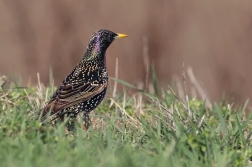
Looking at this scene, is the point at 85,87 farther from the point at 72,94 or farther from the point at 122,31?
the point at 122,31

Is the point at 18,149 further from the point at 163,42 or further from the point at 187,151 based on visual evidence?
the point at 163,42

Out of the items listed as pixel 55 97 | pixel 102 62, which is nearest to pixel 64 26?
pixel 102 62

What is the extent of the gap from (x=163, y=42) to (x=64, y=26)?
194cm

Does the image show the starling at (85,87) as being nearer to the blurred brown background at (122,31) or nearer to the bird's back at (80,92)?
the bird's back at (80,92)

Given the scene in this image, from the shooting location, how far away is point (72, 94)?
714 centimetres

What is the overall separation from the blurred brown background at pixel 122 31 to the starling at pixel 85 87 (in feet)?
17.8

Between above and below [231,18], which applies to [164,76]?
below

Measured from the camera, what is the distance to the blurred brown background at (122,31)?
13398 millimetres

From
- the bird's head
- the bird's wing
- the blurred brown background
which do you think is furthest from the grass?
the blurred brown background

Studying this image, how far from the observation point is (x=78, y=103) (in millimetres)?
7117

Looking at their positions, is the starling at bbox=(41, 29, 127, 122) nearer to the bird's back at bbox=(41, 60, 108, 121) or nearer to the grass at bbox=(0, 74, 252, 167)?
the bird's back at bbox=(41, 60, 108, 121)

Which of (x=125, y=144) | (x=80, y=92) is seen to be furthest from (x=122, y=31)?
(x=125, y=144)

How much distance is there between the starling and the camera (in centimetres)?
694

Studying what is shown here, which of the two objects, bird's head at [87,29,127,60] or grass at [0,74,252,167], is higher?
bird's head at [87,29,127,60]
